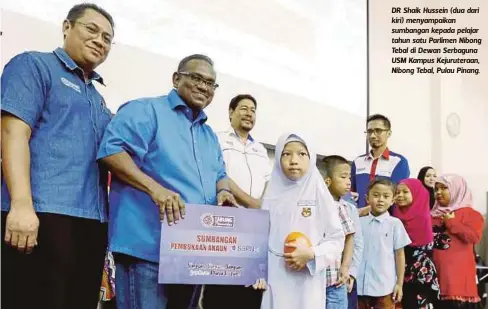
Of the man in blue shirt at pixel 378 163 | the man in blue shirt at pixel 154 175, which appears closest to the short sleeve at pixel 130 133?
the man in blue shirt at pixel 154 175

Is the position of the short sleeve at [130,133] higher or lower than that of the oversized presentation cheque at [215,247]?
higher

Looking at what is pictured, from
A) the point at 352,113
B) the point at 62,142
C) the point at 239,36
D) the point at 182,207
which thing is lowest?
the point at 182,207

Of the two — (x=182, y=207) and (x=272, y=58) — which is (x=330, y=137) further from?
(x=182, y=207)

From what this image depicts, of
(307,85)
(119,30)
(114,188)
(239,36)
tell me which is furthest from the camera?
(307,85)

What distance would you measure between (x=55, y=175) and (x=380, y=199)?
1647mm

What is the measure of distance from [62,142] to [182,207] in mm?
293

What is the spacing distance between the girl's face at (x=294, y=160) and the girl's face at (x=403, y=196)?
1167 mm

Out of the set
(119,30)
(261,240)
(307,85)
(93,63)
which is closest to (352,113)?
(307,85)

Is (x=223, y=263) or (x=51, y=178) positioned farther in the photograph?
(x=223, y=263)

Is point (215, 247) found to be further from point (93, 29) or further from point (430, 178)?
point (430, 178)

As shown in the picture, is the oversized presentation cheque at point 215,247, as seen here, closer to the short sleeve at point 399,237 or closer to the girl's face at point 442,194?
the short sleeve at point 399,237

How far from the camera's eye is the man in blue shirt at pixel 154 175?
4.10 feet

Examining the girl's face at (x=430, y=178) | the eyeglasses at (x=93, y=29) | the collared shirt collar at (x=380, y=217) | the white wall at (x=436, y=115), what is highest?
the white wall at (x=436, y=115)

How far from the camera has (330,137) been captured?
311cm
